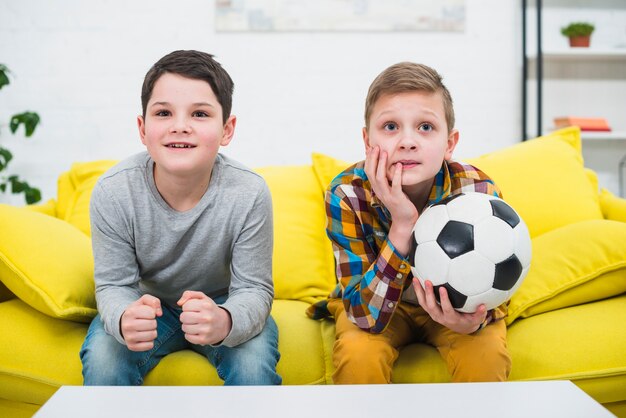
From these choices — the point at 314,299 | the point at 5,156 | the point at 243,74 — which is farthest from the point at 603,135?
the point at 5,156

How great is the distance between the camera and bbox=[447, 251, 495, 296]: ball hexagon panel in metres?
1.09

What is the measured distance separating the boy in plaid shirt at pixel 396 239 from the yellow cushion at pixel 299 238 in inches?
15.0

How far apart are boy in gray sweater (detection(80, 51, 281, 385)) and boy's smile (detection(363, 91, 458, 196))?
319 millimetres

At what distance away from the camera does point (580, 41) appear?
280cm

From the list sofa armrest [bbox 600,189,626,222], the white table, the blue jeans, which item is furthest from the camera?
sofa armrest [bbox 600,189,626,222]

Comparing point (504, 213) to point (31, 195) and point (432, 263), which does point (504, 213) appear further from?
point (31, 195)

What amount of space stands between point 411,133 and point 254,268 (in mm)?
453

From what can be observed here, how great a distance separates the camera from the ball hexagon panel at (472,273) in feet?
3.57

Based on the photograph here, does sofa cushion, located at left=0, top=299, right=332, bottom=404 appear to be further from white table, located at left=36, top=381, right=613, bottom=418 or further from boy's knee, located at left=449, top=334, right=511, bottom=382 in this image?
white table, located at left=36, top=381, right=613, bottom=418

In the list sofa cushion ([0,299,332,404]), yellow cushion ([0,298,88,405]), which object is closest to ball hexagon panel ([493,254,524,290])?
sofa cushion ([0,299,332,404])

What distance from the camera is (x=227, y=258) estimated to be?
140 centimetres

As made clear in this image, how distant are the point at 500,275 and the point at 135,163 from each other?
2.81 feet

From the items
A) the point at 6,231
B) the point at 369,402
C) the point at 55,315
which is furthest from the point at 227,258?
the point at 369,402

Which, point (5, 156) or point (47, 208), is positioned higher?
point (5, 156)
